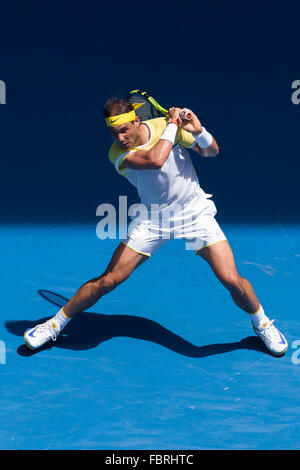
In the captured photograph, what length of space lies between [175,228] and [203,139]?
23.7 inches

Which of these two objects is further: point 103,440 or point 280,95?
point 280,95

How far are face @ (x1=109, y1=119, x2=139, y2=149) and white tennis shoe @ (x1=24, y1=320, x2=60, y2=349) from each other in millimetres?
1292

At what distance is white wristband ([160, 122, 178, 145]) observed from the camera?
469 centimetres

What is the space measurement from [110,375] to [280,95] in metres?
5.36

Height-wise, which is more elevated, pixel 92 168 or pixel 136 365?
pixel 92 168

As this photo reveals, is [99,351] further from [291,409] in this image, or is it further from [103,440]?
[291,409]

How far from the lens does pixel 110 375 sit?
4961 mm

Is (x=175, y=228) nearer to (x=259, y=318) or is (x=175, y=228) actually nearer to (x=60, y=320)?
(x=259, y=318)

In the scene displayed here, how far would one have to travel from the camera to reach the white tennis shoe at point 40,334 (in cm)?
520

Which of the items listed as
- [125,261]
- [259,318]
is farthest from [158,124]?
[259,318]
